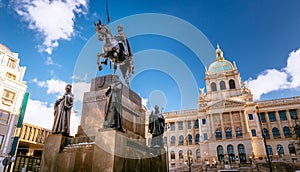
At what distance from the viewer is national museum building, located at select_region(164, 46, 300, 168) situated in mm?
53844

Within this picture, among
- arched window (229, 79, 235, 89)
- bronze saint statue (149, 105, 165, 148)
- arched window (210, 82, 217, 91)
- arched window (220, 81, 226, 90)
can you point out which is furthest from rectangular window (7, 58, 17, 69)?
arched window (229, 79, 235, 89)

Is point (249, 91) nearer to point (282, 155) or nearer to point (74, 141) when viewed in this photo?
point (282, 155)

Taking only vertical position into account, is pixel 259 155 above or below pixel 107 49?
below

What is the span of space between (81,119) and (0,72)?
102ft

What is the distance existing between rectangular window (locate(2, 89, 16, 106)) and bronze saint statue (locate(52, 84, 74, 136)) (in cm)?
2828

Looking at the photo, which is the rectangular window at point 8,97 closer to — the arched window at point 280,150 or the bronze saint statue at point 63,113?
the bronze saint statue at point 63,113

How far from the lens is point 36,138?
37750 mm

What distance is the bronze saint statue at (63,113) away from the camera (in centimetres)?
675

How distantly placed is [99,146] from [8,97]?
31596 mm

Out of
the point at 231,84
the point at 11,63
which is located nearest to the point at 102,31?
the point at 11,63

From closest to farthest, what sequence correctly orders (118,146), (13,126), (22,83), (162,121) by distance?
(118,146) → (162,121) → (13,126) → (22,83)

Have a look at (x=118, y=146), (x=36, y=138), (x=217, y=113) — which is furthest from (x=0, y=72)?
(x=217, y=113)

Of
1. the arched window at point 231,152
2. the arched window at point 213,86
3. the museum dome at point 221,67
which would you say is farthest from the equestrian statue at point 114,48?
the museum dome at point 221,67

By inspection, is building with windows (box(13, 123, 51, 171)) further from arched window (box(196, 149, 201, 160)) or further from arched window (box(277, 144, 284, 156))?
arched window (box(277, 144, 284, 156))
